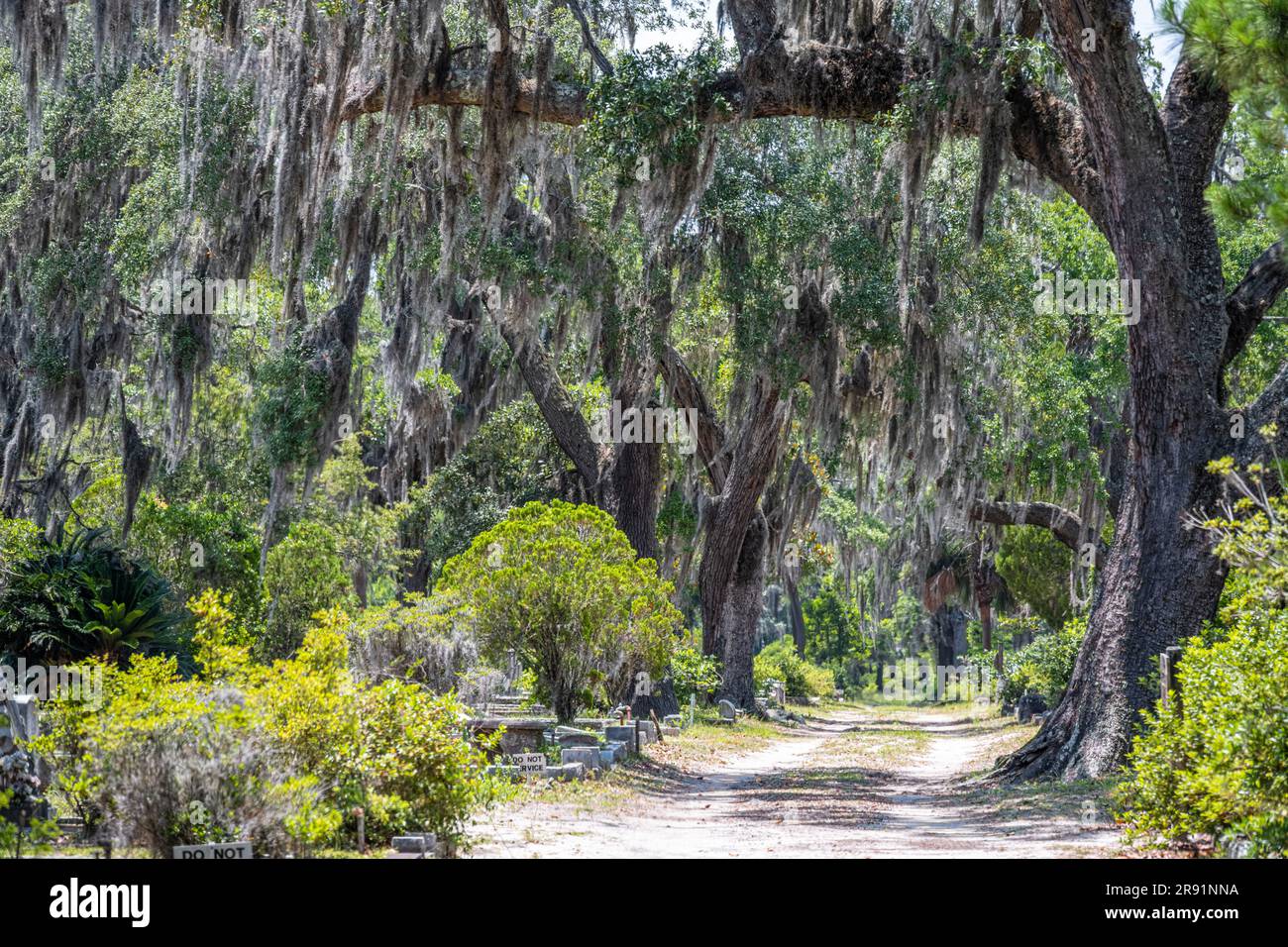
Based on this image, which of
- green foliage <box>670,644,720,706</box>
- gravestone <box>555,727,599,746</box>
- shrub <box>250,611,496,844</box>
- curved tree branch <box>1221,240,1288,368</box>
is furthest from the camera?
green foliage <box>670,644,720,706</box>

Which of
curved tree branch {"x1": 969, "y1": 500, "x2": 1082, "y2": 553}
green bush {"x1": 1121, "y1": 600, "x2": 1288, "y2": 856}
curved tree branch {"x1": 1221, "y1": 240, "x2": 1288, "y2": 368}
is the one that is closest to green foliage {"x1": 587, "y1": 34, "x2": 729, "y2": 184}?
curved tree branch {"x1": 1221, "y1": 240, "x2": 1288, "y2": 368}

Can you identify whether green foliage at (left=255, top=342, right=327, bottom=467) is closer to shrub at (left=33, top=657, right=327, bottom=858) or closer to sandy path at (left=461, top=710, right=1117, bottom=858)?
sandy path at (left=461, top=710, right=1117, bottom=858)

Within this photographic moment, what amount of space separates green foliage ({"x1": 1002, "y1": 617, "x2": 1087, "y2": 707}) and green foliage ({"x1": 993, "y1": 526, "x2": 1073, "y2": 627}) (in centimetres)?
167

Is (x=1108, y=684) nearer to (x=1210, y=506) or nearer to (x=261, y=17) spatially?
(x=1210, y=506)

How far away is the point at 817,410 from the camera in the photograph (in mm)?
19016

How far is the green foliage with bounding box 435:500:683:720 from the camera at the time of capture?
14.6 m

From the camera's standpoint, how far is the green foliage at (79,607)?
12.7 meters

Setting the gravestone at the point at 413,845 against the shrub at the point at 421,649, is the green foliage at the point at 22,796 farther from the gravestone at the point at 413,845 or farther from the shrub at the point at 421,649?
the shrub at the point at 421,649

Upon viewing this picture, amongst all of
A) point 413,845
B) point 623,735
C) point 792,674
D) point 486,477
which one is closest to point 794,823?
point 413,845

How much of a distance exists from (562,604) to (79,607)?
485cm

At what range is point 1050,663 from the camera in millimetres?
23359

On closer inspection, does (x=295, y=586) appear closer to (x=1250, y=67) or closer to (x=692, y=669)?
(x=692, y=669)

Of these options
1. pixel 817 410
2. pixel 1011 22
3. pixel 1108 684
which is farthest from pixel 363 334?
pixel 1108 684

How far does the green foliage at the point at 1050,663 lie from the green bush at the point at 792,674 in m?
9.48
